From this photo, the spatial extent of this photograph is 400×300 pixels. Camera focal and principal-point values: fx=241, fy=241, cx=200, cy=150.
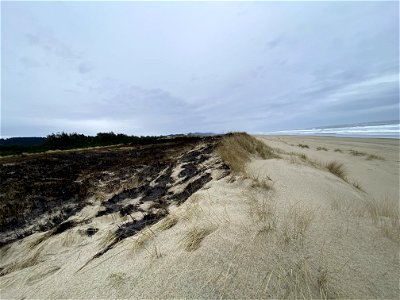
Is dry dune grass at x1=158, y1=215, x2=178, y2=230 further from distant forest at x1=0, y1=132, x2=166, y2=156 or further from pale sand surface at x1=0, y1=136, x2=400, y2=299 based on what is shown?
distant forest at x1=0, y1=132, x2=166, y2=156

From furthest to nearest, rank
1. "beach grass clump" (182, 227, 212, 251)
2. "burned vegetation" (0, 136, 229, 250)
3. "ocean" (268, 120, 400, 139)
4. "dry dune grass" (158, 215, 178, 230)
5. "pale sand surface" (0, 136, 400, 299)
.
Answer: "ocean" (268, 120, 400, 139)
"burned vegetation" (0, 136, 229, 250)
"dry dune grass" (158, 215, 178, 230)
"beach grass clump" (182, 227, 212, 251)
"pale sand surface" (0, 136, 400, 299)

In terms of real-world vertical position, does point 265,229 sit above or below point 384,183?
above

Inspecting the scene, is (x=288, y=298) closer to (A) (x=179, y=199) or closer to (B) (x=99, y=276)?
(B) (x=99, y=276)

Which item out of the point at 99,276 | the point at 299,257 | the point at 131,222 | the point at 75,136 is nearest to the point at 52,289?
the point at 99,276

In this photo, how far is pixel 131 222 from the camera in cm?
353

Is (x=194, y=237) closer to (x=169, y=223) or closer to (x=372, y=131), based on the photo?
(x=169, y=223)

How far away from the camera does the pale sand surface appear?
170 cm

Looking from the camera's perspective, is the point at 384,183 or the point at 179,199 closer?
the point at 179,199

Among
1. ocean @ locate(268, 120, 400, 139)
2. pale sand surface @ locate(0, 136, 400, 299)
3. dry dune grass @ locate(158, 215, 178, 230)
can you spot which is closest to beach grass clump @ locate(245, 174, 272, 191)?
pale sand surface @ locate(0, 136, 400, 299)

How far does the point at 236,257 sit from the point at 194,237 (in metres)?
0.50

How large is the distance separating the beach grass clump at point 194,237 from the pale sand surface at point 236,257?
37mm

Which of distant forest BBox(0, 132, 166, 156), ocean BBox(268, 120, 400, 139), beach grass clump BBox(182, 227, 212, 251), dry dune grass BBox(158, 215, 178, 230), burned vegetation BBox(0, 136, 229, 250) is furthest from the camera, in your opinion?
distant forest BBox(0, 132, 166, 156)

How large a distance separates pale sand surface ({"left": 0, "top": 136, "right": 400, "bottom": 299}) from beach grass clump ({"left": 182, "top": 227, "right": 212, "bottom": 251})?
0.04m

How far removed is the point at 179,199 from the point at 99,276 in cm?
235
